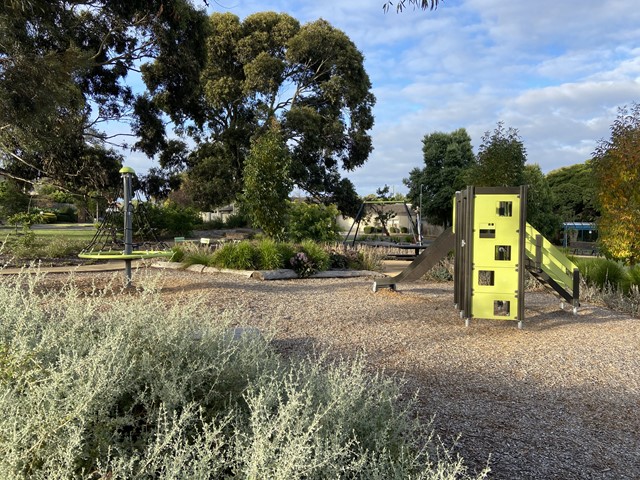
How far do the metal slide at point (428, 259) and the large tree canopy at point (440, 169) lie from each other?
31494 mm

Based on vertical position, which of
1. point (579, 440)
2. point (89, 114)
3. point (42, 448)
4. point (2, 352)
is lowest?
point (579, 440)

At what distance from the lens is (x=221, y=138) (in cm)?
2356

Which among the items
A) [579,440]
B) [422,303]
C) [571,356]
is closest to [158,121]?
[422,303]

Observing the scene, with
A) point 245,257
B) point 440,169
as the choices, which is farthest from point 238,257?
point 440,169

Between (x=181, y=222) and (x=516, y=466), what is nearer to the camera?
(x=516, y=466)

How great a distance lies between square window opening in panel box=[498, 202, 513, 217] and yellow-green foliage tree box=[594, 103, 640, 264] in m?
4.39

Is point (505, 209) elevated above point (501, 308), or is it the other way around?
point (505, 209)

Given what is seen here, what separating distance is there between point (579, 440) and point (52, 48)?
605 inches

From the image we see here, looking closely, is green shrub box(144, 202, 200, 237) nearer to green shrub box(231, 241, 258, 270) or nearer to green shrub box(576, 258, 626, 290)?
green shrub box(231, 241, 258, 270)

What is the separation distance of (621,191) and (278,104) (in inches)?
709

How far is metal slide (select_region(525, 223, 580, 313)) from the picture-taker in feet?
23.4

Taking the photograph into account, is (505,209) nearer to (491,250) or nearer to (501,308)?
(491,250)

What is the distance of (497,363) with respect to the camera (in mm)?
4578

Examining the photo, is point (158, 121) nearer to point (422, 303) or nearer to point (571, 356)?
point (422, 303)
